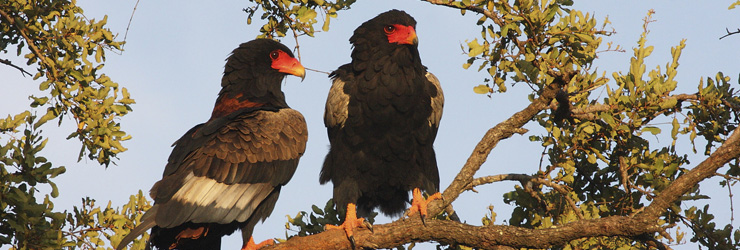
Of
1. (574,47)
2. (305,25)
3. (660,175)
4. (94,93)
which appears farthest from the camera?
(305,25)

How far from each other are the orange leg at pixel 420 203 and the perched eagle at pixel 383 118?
0.09 meters

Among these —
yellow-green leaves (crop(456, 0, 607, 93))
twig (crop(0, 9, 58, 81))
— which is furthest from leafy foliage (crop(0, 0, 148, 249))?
yellow-green leaves (crop(456, 0, 607, 93))

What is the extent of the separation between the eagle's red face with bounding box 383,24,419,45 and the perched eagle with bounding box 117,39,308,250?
0.87 meters

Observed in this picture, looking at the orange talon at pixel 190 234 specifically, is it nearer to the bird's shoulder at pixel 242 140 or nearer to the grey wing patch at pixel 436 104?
the bird's shoulder at pixel 242 140

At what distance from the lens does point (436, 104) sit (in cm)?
666

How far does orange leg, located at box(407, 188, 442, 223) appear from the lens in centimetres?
544

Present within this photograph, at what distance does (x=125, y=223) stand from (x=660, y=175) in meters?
4.02

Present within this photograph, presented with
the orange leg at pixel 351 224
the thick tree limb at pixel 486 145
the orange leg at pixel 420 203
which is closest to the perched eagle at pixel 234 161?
the orange leg at pixel 351 224

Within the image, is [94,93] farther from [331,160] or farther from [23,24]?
[331,160]

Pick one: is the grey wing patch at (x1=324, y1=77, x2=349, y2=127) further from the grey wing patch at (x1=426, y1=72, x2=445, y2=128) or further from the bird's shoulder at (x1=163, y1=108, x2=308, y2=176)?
the grey wing patch at (x1=426, y1=72, x2=445, y2=128)

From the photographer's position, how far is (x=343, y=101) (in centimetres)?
652

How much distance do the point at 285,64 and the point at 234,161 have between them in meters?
1.29

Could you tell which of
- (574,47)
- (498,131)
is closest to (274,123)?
(498,131)

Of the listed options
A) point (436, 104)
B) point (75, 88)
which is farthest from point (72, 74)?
point (436, 104)
